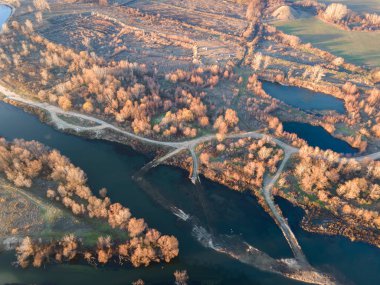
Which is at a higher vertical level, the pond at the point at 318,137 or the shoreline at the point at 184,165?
the pond at the point at 318,137

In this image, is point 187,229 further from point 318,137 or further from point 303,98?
point 303,98

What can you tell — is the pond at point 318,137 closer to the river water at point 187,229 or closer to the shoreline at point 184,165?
the shoreline at point 184,165

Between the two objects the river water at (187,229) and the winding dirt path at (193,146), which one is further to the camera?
the winding dirt path at (193,146)

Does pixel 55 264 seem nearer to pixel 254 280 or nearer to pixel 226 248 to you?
pixel 226 248

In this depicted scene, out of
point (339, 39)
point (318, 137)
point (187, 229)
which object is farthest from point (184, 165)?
point (339, 39)

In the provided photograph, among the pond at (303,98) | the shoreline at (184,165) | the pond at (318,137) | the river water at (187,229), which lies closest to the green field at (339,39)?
the pond at (303,98)

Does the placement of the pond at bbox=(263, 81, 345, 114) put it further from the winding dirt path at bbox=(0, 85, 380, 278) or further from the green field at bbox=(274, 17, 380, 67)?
the green field at bbox=(274, 17, 380, 67)

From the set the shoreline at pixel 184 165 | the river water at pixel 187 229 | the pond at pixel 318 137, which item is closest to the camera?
the river water at pixel 187 229

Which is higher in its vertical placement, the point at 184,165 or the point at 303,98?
the point at 303,98
